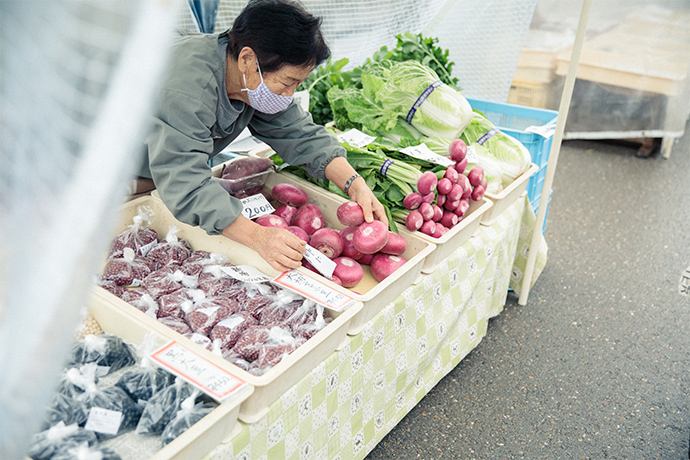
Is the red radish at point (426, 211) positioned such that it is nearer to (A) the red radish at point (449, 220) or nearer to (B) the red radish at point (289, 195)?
(A) the red radish at point (449, 220)

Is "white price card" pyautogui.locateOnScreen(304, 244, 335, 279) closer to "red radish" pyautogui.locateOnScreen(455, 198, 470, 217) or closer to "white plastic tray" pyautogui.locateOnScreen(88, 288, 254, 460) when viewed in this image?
"white plastic tray" pyautogui.locateOnScreen(88, 288, 254, 460)

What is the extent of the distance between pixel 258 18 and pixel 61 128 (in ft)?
3.17

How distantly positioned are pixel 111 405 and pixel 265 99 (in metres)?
0.92

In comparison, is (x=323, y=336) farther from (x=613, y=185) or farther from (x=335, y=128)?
(x=613, y=185)

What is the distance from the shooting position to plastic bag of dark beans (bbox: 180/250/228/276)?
1456mm

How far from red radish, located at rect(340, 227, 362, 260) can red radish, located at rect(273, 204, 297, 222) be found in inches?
8.1

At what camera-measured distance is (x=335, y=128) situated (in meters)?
2.45

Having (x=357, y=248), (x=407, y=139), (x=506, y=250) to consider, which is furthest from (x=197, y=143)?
(x=506, y=250)

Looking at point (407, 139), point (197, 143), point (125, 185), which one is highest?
point (125, 185)

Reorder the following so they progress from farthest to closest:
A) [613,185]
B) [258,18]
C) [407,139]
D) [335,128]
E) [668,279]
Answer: [613,185] < [668,279] < [335,128] < [407,139] < [258,18]

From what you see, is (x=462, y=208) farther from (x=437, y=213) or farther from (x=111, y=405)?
(x=111, y=405)

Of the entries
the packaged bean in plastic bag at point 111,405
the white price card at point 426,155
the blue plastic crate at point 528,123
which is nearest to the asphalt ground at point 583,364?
the blue plastic crate at point 528,123

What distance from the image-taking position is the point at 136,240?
154 cm

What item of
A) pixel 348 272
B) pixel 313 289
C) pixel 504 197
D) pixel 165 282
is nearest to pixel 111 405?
pixel 165 282
